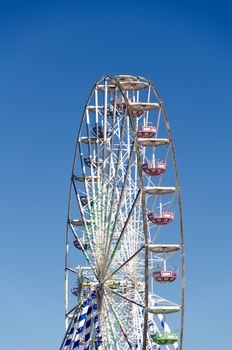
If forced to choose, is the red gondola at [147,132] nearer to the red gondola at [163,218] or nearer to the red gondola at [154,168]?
the red gondola at [154,168]

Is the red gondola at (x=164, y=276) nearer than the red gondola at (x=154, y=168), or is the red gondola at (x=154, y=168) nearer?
the red gondola at (x=164, y=276)

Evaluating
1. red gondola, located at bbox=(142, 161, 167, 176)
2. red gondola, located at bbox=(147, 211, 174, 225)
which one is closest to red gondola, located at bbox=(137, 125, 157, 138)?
red gondola, located at bbox=(142, 161, 167, 176)

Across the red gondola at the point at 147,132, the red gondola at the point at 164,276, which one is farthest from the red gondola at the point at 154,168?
the red gondola at the point at 164,276

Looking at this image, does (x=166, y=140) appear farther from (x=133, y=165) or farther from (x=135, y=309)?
(x=135, y=309)

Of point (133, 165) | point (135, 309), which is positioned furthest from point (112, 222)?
point (135, 309)

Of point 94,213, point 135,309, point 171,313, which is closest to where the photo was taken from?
point 171,313

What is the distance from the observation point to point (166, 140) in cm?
8012

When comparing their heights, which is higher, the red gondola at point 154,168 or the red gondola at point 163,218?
the red gondola at point 154,168

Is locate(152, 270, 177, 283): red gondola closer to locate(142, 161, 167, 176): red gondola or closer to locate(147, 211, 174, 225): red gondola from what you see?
locate(147, 211, 174, 225): red gondola

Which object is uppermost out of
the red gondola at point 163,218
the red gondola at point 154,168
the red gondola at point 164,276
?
the red gondola at point 154,168

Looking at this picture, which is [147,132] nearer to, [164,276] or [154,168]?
[154,168]

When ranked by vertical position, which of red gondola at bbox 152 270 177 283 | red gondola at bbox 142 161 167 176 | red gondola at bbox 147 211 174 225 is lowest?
red gondola at bbox 152 270 177 283

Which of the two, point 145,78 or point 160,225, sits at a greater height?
point 145,78

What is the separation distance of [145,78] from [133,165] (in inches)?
253
